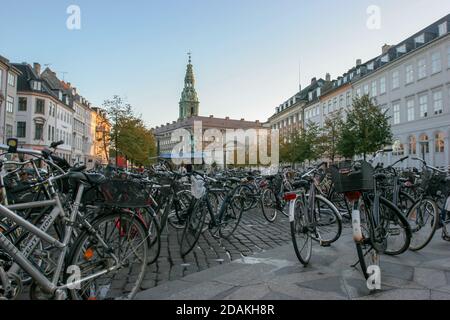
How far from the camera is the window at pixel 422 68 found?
107ft

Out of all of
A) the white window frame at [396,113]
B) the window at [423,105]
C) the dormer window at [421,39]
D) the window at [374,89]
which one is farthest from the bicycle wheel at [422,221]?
the window at [374,89]

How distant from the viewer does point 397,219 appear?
156 inches

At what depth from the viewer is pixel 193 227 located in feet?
16.4

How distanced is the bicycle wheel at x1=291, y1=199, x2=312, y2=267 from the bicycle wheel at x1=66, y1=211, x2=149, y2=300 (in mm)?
1745

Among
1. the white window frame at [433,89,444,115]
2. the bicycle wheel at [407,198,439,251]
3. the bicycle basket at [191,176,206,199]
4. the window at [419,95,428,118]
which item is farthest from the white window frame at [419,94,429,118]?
the bicycle basket at [191,176,206,199]

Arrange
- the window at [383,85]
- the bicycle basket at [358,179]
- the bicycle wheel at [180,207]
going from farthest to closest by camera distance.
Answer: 1. the window at [383,85]
2. the bicycle wheel at [180,207]
3. the bicycle basket at [358,179]

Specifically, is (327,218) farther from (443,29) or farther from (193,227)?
(443,29)

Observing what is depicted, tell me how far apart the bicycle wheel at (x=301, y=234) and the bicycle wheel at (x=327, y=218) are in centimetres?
45

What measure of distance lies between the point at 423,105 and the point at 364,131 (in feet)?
30.0

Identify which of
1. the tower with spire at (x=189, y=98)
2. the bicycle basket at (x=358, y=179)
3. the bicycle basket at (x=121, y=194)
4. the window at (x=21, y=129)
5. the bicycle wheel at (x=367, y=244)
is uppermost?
the tower with spire at (x=189, y=98)

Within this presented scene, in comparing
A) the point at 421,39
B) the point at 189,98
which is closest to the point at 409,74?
the point at 421,39

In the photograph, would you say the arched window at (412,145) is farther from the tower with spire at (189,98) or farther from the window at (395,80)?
the tower with spire at (189,98)

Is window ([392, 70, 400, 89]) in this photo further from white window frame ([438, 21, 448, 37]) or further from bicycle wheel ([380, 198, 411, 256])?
bicycle wheel ([380, 198, 411, 256])
